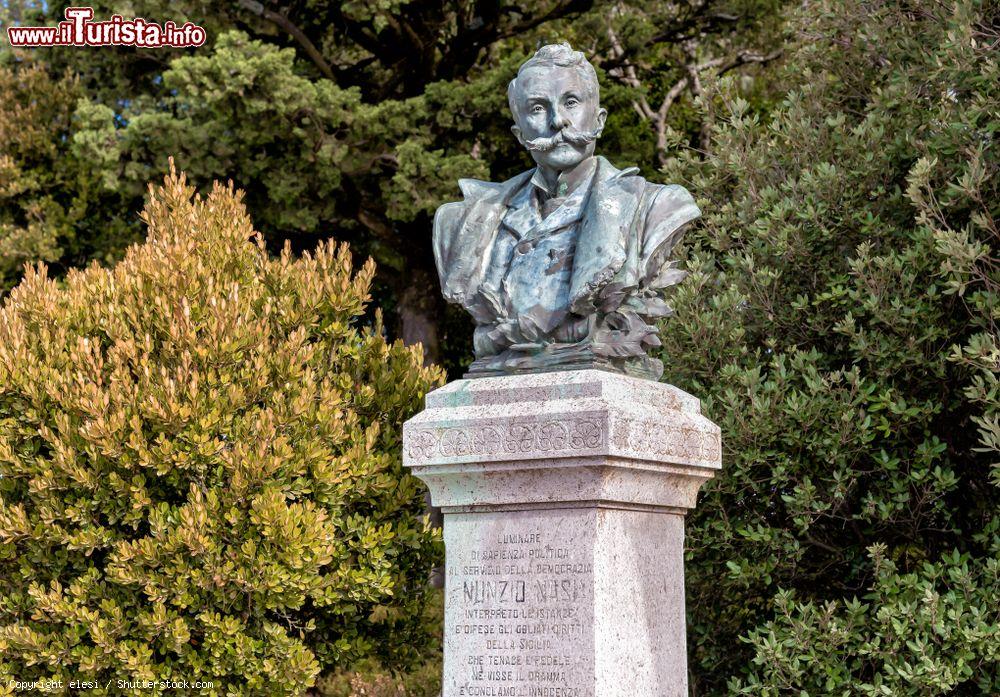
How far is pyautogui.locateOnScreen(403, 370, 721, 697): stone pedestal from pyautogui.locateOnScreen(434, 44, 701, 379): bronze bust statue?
0.23m

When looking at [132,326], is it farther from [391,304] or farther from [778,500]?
[391,304]

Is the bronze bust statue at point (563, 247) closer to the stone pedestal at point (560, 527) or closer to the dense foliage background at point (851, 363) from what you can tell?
the stone pedestal at point (560, 527)

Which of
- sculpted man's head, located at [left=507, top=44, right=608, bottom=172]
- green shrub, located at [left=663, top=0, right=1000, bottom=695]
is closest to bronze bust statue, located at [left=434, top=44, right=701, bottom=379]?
sculpted man's head, located at [left=507, top=44, right=608, bottom=172]

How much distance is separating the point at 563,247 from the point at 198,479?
120 inches

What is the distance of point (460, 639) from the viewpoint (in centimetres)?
602

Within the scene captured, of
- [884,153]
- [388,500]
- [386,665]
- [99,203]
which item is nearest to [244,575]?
[388,500]

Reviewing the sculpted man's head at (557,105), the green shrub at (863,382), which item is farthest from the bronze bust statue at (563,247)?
the green shrub at (863,382)

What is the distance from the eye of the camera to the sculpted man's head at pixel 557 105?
6.29 m

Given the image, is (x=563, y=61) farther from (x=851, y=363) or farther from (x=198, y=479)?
(x=198, y=479)

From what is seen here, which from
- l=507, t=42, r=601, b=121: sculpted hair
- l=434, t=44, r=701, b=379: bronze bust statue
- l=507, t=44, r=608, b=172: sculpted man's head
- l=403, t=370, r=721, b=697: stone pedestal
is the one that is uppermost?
l=507, t=42, r=601, b=121: sculpted hair

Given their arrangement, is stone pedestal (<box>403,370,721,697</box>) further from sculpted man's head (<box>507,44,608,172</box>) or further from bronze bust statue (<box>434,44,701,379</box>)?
sculpted man's head (<box>507,44,608,172</box>)

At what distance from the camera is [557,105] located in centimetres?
630

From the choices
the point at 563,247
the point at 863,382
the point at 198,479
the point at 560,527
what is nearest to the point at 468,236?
the point at 563,247

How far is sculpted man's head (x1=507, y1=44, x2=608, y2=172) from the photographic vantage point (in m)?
6.29
